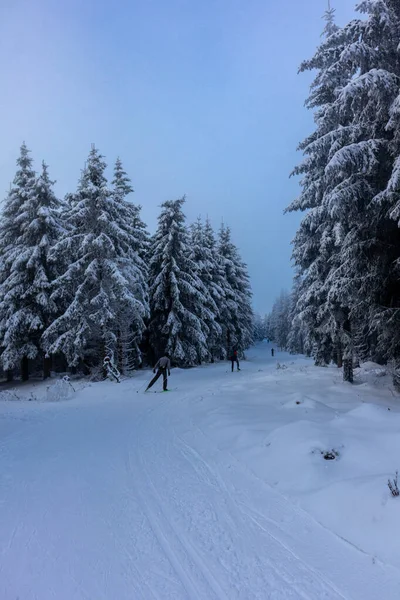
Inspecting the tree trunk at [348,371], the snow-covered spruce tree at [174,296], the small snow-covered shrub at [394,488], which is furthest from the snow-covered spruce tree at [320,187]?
the snow-covered spruce tree at [174,296]

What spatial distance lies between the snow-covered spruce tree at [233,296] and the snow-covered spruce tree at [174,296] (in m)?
8.10

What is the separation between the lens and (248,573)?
3059 millimetres

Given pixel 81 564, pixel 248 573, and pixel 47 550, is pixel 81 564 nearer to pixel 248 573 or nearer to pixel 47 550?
pixel 47 550

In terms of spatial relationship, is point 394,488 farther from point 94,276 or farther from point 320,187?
point 94,276

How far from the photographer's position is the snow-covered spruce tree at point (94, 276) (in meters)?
19.2

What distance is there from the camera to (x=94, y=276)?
63.0 ft

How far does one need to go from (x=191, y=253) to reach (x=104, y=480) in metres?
22.5

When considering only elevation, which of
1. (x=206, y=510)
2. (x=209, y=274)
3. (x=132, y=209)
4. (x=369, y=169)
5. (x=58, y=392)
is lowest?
(x=206, y=510)

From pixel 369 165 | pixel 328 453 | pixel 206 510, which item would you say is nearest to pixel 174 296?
pixel 369 165

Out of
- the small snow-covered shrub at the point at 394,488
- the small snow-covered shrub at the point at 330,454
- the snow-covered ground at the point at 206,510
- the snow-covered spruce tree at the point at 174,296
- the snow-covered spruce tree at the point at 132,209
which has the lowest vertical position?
the snow-covered ground at the point at 206,510

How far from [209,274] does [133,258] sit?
9.04m

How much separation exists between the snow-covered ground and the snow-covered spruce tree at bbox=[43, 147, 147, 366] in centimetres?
1151

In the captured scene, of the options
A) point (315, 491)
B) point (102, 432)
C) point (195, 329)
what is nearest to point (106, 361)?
point (195, 329)

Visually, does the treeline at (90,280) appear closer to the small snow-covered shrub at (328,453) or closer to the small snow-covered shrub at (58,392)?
the small snow-covered shrub at (58,392)
